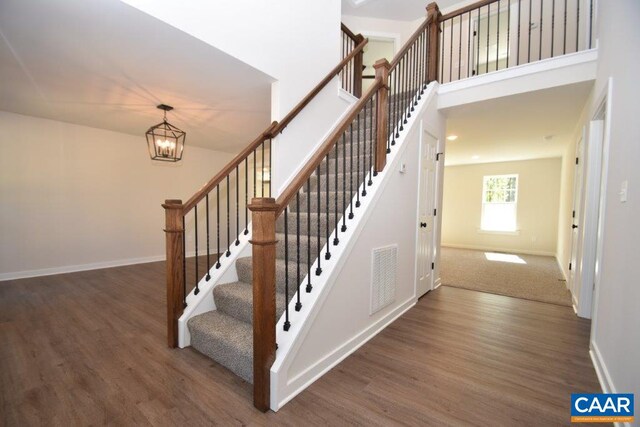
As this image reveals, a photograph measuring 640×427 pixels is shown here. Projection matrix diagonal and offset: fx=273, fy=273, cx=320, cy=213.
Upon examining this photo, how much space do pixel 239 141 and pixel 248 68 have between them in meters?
3.18

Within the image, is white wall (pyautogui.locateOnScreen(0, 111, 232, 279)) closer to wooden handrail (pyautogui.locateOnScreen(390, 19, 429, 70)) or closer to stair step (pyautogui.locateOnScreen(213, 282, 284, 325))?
stair step (pyautogui.locateOnScreen(213, 282, 284, 325))

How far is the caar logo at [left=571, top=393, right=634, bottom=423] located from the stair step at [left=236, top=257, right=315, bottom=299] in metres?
1.80

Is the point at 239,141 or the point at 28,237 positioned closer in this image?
the point at 28,237

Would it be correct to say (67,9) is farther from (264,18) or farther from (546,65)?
(546,65)

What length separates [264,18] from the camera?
9.06ft

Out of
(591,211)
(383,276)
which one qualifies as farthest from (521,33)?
(383,276)

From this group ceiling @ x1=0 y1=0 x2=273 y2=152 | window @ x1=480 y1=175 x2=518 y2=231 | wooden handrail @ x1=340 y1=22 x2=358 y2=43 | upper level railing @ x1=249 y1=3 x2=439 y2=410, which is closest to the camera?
upper level railing @ x1=249 y1=3 x2=439 y2=410

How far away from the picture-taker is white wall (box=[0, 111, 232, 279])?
4.11 m

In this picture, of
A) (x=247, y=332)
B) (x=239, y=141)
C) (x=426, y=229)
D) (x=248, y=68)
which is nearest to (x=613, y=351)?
(x=426, y=229)

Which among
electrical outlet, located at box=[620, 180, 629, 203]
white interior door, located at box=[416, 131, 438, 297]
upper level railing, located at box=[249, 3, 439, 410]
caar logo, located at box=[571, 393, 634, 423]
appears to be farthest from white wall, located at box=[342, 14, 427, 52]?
caar logo, located at box=[571, 393, 634, 423]

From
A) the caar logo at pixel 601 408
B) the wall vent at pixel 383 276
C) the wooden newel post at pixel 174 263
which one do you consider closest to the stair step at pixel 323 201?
the wall vent at pixel 383 276

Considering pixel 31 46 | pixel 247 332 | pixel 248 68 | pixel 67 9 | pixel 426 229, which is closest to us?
pixel 67 9

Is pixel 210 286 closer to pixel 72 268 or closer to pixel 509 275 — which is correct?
pixel 72 268

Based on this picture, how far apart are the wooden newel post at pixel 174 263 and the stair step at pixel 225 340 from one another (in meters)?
0.14
